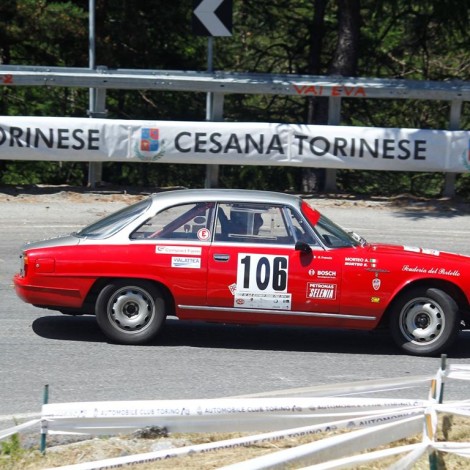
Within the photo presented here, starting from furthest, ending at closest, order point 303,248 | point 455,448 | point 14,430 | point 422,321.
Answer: point 422,321
point 303,248
point 14,430
point 455,448

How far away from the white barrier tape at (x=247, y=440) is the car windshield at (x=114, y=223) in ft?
11.0

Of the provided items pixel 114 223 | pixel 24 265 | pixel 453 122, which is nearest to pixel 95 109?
pixel 453 122

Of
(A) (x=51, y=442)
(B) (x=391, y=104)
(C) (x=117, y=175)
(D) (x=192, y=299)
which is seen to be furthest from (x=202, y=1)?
(A) (x=51, y=442)

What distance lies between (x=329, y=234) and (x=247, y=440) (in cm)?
344

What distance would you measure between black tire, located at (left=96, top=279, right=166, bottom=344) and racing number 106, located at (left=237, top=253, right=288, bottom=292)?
0.77 m

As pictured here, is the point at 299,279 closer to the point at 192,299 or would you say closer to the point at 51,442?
the point at 192,299

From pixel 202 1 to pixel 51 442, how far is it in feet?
39.8

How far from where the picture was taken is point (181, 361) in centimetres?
835

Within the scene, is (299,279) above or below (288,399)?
above

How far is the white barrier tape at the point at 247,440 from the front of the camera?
17.5 ft

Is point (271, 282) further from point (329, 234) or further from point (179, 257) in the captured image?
point (179, 257)

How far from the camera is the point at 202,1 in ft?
55.9

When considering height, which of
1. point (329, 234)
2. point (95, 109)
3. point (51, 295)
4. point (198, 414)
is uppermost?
point (95, 109)

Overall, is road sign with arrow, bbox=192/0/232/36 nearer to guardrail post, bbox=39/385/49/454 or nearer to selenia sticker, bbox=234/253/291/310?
Answer: selenia sticker, bbox=234/253/291/310
